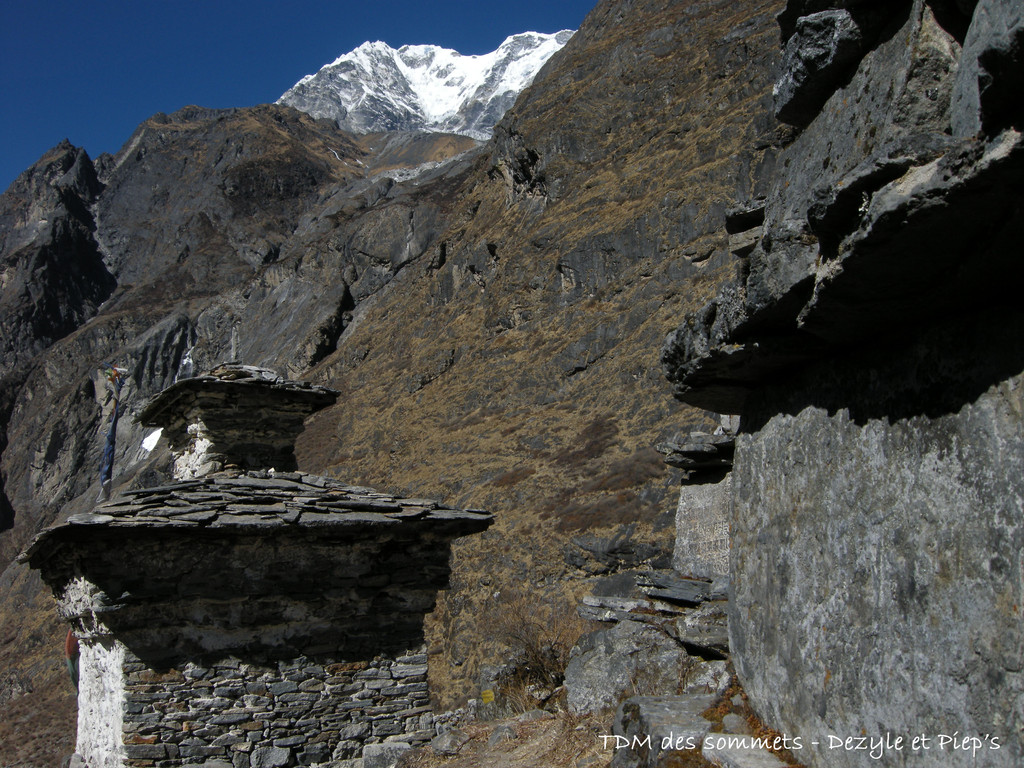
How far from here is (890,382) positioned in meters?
2.85

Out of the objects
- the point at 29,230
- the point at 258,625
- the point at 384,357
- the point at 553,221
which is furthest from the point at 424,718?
the point at 29,230

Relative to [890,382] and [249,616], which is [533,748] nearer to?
[249,616]

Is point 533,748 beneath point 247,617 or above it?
beneath

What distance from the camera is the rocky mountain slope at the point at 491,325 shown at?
2039cm

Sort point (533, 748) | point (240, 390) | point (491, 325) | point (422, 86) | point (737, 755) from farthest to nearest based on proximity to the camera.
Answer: point (422, 86) → point (491, 325) → point (240, 390) → point (533, 748) → point (737, 755)

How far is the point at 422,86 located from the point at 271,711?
18520 cm

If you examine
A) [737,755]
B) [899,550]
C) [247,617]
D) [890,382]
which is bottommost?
[737,755]

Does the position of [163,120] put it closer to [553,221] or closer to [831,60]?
[553,221]

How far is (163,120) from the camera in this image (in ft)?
355

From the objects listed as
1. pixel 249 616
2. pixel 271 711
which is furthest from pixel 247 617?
pixel 271 711

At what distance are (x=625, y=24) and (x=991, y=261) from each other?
49.9 meters

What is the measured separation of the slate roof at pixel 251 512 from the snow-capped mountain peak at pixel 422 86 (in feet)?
465

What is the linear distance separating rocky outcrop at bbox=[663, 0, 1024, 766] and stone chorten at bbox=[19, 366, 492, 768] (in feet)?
11.8

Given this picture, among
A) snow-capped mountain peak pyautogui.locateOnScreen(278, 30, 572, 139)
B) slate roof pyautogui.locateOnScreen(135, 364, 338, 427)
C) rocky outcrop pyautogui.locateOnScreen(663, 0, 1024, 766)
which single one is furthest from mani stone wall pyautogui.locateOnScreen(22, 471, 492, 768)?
snow-capped mountain peak pyautogui.locateOnScreen(278, 30, 572, 139)
